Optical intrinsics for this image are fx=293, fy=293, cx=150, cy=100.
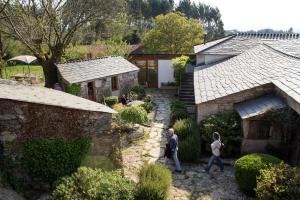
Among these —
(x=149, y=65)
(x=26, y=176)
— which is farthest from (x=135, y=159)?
(x=149, y=65)

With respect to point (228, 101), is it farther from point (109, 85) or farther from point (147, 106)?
point (109, 85)

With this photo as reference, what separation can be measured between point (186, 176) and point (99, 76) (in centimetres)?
1075

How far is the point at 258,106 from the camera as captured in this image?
456 inches

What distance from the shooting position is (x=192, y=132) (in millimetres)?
12430

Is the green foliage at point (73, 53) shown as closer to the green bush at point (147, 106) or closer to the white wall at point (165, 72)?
the white wall at point (165, 72)

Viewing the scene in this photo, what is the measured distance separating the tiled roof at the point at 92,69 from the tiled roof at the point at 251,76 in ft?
20.2

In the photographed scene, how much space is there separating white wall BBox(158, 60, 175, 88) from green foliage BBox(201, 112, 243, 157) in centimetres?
1353

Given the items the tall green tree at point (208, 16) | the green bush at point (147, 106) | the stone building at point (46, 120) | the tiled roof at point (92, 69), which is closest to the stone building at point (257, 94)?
the green bush at point (147, 106)

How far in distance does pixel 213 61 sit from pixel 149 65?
6160 millimetres

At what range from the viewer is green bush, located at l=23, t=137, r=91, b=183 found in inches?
324

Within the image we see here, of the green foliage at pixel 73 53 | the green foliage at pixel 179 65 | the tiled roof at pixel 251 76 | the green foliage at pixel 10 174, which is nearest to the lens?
the green foliage at pixel 10 174

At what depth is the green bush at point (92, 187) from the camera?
7188mm

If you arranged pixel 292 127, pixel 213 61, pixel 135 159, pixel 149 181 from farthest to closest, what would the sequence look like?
pixel 213 61
pixel 135 159
pixel 292 127
pixel 149 181

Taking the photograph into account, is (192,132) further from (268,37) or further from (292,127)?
(268,37)
